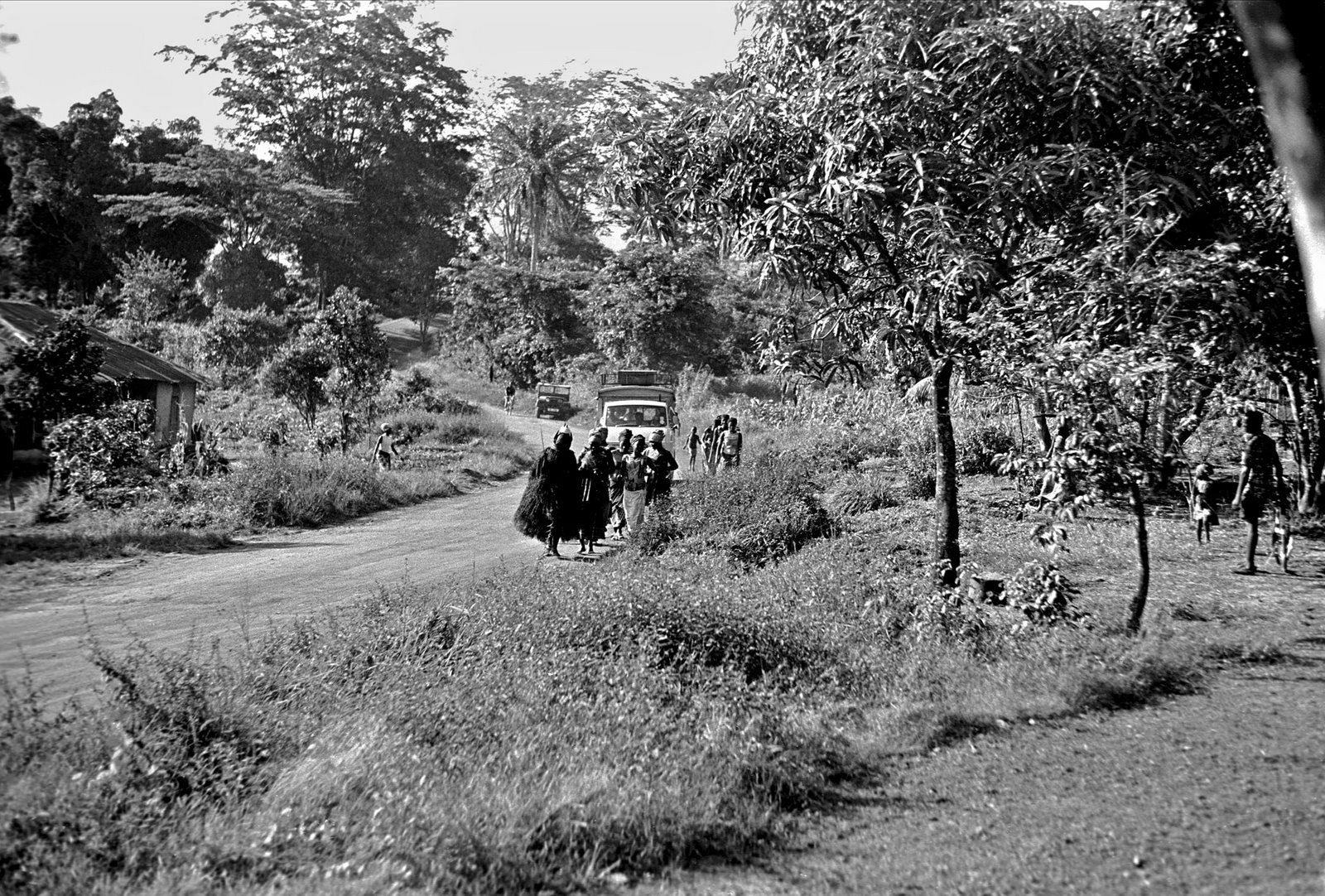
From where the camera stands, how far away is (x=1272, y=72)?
3533 mm

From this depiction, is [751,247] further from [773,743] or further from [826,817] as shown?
[826,817]

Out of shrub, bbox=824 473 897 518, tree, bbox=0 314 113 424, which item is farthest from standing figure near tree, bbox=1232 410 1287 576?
tree, bbox=0 314 113 424

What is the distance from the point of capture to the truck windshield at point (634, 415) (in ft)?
91.0

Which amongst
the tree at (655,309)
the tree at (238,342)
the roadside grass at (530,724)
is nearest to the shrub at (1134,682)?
the roadside grass at (530,724)

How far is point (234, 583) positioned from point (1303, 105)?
37.2 ft

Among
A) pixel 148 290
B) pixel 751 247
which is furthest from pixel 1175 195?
pixel 148 290

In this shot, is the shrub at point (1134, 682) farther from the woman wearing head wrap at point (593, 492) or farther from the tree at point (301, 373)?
the tree at point (301, 373)

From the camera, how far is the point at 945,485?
32.0 feet

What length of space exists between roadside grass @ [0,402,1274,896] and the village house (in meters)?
16.9

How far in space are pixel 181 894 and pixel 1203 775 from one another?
5.18 metres

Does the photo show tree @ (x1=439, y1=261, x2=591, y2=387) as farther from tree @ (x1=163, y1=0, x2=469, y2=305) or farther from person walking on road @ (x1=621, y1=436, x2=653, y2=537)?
person walking on road @ (x1=621, y1=436, x2=653, y2=537)

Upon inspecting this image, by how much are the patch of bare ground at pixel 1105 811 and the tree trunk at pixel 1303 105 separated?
8.39 feet

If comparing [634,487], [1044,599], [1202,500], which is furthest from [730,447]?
[1044,599]

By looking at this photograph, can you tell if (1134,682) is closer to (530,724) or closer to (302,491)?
(530,724)
